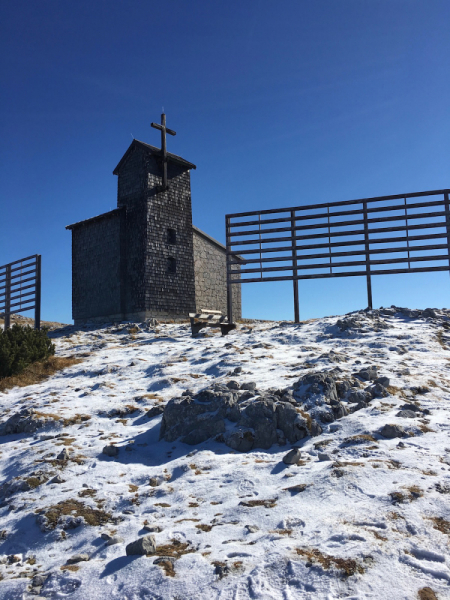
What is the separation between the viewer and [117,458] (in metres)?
6.21

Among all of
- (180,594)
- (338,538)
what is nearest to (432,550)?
(338,538)

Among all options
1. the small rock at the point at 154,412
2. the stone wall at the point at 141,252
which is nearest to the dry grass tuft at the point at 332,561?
the small rock at the point at 154,412

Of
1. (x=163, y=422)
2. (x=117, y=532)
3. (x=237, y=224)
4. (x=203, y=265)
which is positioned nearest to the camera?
(x=117, y=532)

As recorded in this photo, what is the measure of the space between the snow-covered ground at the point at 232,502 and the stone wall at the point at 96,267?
42.5 ft

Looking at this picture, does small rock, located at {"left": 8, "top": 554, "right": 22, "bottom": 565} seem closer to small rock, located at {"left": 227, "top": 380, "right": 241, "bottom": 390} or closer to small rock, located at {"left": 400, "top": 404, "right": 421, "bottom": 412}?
small rock, located at {"left": 227, "top": 380, "right": 241, "bottom": 390}

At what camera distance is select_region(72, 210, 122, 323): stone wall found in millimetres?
21766

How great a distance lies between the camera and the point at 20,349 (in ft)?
38.1

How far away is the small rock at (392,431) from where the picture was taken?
5625 millimetres

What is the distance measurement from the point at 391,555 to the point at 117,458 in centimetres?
389

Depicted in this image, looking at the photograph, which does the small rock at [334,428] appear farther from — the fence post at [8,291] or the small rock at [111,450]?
the fence post at [8,291]

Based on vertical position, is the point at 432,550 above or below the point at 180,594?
above

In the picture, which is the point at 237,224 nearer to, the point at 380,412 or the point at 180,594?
the point at 380,412

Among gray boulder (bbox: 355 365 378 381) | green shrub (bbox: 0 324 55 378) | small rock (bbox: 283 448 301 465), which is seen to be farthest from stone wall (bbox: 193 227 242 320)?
small rock (bbox: 283 448 301 465)

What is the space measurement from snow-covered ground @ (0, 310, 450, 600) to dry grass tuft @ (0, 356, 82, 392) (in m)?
1.55
